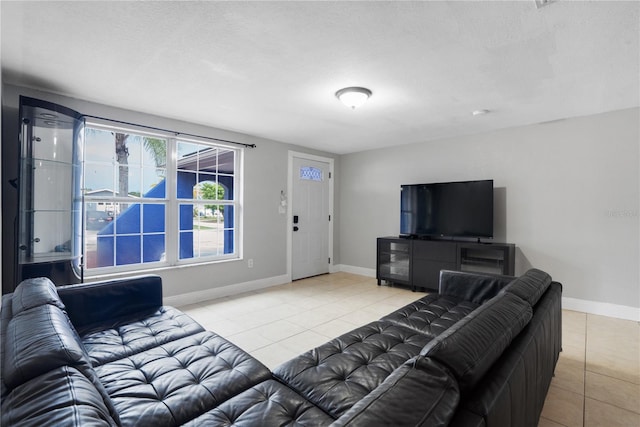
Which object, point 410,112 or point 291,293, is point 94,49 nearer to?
point 410,112

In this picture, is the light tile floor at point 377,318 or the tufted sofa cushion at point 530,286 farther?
the light tile floor at point 377,318

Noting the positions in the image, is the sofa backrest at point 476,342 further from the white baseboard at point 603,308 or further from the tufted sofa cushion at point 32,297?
the white baseboard at point 603,308

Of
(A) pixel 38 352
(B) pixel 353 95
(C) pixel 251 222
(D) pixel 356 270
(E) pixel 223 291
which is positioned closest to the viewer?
(A) pixel 38 352

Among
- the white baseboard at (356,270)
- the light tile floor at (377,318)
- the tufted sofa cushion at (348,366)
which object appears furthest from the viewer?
the white baseboard at (356,270)

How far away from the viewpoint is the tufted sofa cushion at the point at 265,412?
1106mm

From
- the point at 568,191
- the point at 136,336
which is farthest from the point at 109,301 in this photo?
the point at 568,191

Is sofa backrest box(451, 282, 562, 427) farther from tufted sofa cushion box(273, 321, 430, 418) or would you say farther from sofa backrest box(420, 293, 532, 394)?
tufted sofa cushion box(273, 321, 430, 418)

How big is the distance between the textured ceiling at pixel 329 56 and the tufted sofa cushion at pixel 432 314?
1.86 m

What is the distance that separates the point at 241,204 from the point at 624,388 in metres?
4.17

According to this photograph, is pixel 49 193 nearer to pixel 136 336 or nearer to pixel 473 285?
pixel 136 336

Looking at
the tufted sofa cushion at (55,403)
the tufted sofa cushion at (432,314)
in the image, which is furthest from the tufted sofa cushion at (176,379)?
the tufted sofa cushion at (432,314)

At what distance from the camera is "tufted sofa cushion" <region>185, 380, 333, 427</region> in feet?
3.63

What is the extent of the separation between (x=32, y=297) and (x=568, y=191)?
4.89 meters

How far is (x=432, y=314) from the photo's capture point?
2.26 m
